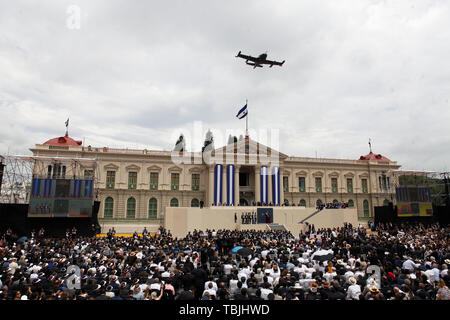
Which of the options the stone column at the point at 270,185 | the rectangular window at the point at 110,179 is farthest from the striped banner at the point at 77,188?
the stone column at the point at 270,185

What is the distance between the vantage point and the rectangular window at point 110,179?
42.3m

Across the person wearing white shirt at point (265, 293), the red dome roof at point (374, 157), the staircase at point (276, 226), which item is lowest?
the person wearing white shirt at point (265, 293)

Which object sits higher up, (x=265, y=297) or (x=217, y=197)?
(x=217, y=197)

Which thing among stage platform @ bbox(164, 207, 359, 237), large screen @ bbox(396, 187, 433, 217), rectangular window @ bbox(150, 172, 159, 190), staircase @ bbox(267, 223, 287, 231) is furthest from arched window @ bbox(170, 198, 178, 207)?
large screen @ bbox(396, 187, 433, 217)

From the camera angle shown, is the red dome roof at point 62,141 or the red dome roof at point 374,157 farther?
the red dome roof at point 374,157

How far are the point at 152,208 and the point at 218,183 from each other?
431 inches

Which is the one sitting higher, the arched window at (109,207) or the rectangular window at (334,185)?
the rectangular window at (334,185)

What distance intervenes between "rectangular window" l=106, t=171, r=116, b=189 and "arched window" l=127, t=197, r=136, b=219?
313 cm

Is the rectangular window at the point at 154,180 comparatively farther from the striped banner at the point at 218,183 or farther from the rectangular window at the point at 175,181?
the striped banner at the point at 218,183

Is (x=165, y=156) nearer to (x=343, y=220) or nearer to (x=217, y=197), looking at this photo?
(x=217, y=197)

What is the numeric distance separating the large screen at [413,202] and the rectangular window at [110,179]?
36409 mm
